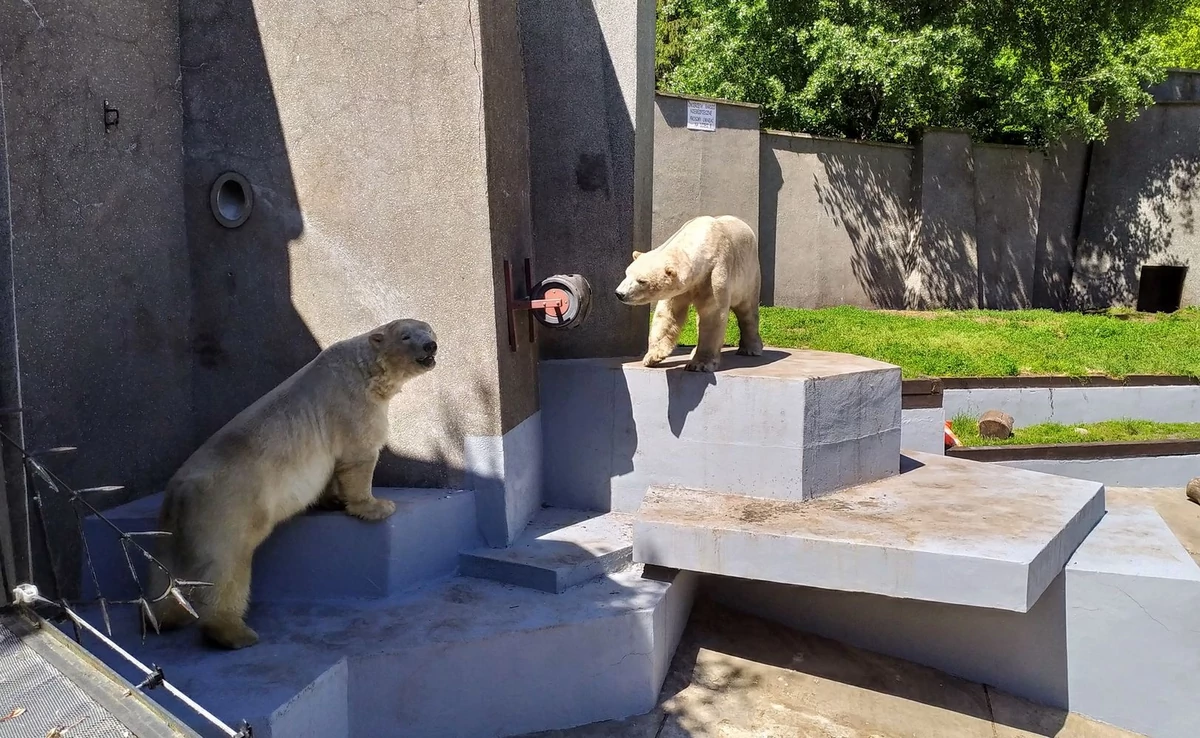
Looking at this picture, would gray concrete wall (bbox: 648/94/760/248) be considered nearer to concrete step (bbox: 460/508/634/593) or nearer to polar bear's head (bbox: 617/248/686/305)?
polar bear's head (bbox: 617/248/686/305)

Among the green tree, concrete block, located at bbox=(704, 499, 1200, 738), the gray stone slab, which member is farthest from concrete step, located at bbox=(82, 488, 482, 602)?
the green tree

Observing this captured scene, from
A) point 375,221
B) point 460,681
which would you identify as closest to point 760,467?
point 460,681

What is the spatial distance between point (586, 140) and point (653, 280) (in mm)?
1474

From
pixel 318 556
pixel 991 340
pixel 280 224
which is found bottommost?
pixel 318 556

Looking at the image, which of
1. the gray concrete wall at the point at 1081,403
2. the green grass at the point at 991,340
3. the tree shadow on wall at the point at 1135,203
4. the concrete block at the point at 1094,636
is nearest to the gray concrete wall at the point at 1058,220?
the tree shadow on wall at the point at 1135,203

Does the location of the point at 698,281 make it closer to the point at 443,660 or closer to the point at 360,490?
the point at 360,490

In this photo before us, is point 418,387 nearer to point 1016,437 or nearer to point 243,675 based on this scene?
point 243,675

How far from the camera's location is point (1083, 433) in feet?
28.5

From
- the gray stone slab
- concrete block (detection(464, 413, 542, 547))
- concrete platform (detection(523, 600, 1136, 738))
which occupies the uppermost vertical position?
concrete block (detection(464, 413, 542, 547))

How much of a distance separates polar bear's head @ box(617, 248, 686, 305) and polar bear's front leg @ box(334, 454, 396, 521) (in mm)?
1656

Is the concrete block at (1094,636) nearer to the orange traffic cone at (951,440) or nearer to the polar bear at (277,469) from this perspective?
the orange traffic cone at (951,440)

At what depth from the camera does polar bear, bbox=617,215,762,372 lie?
5102mm

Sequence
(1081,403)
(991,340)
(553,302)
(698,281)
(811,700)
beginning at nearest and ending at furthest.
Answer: (811,700)
(553,302)
(698,281)
(1081,403)
(991,340)

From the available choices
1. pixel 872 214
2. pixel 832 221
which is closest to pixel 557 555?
pixel 832 221
